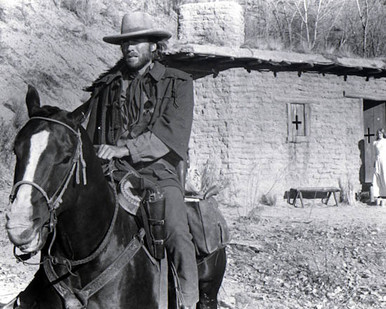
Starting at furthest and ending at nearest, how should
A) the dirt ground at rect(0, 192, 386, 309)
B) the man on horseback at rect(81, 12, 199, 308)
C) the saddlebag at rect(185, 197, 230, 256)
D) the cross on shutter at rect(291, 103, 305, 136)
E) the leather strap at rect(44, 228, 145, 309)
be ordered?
the cross on shutter at rect(291, 103, 305, 136)
the dirt ground at rect(0, 192, 386, 309)
the saddlebag at rect(185, 197, 230, 256)
the man on horseback at rect(81, 12, 199, 308)
the leather strap at rect(44, 228, 145, 309)

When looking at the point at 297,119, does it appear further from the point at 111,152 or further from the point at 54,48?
the point at 111,152

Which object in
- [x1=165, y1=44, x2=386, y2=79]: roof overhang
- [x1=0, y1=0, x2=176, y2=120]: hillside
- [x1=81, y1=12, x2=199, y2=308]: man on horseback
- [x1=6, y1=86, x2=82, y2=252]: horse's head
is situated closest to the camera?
[x1=6, y1=86, x2=82, y2=252]: horse's head

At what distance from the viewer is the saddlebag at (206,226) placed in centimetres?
417

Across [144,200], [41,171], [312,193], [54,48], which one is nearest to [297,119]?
[312,193]

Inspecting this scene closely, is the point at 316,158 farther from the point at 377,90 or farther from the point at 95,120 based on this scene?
the point at 95,120

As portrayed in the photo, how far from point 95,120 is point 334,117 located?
41.9 feet

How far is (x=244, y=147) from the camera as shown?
1450cm

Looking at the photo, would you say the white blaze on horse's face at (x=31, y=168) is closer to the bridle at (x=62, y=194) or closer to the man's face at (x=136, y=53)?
the bridle at (x=62, y=194)

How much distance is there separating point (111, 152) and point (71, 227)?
0.61 metres

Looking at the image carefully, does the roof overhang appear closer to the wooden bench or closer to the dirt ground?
the wooden bench

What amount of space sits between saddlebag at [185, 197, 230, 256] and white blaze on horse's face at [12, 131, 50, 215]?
1.69 metres

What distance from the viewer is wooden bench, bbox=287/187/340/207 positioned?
1474cm

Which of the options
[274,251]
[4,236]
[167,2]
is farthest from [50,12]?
[274,251]

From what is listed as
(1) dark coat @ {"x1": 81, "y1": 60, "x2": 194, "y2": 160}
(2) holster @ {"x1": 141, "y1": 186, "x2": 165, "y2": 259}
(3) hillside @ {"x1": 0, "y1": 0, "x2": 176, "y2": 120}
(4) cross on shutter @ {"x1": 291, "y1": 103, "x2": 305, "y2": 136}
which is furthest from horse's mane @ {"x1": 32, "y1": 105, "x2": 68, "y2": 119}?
(3) hillside @ {"x1": 0, "y1": 0, "x2": 176, "y2": 120}
